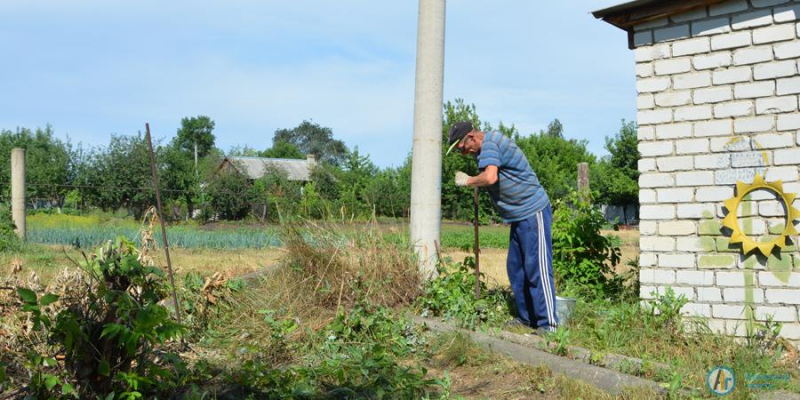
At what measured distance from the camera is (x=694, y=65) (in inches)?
236

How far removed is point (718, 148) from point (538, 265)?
5.95ft

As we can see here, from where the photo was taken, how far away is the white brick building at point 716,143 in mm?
5574

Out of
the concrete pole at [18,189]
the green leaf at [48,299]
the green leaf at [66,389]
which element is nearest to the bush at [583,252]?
the green leaf at [66,389]

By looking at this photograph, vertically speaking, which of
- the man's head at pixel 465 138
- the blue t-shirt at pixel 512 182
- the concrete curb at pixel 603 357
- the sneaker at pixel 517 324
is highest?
the man's head at pixel 465 138

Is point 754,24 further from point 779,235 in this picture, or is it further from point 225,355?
point 225,355

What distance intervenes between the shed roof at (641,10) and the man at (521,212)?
1.58 metres

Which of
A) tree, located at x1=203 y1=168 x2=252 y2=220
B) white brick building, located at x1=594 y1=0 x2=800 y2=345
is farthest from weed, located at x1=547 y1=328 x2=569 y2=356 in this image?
tree, located at x1=203 y1=168 x2=252 y2=220

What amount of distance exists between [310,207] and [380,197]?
133cm

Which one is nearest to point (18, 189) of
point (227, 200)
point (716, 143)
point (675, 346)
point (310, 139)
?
point (227, 200)

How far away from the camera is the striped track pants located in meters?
5.69

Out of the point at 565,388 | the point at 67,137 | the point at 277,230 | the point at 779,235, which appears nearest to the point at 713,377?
the point at 565,388
